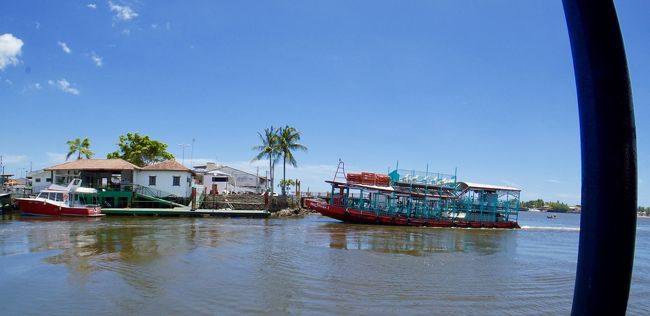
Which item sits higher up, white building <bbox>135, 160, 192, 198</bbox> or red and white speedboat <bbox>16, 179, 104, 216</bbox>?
white building <bbox>135, 160, 192, 198</bbox>

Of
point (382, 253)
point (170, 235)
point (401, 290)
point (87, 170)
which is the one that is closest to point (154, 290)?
point (401, 290)

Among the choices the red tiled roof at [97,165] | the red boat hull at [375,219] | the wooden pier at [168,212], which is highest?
the red tiled roof at [97,165]

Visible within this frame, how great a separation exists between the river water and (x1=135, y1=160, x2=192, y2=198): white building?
2674cm

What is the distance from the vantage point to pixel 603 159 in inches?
57.1

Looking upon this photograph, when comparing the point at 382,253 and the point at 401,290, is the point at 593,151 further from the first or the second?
the point at 382,253

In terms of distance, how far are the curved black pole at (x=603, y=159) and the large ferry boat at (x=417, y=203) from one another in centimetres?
4096

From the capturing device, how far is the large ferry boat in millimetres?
42988

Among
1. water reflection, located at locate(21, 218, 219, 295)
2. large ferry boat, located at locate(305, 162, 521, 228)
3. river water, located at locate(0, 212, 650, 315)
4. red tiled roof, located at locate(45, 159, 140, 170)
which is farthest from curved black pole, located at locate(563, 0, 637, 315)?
red tiled roof, located at locate(45, 159, 140, 170)

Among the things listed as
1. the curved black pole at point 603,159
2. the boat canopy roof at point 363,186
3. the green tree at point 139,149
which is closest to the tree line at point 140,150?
the green tree at point 139,149

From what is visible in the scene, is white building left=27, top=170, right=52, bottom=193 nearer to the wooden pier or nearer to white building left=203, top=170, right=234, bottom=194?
the wooden pier

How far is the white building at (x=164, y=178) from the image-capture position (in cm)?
5075

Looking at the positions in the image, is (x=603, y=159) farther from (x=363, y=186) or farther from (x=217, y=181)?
(x=217, y=181)

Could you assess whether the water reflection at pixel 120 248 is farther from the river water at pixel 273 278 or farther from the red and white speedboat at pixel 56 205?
the red and white speedboat at pixel 56 205

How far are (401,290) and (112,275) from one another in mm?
8900
